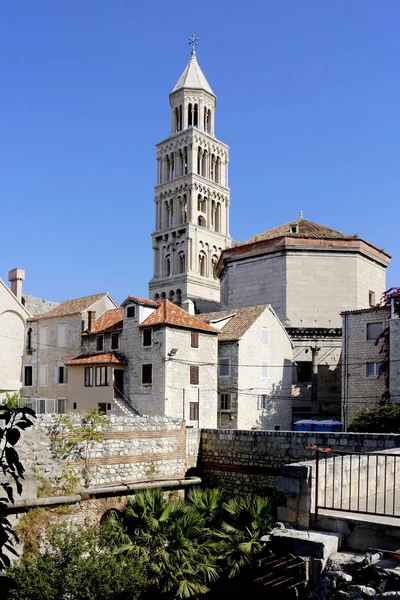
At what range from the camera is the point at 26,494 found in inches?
640

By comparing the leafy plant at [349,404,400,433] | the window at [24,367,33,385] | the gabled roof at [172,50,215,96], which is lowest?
the leafy plant at [349,404,400,433]

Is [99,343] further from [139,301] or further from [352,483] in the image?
[352,483]

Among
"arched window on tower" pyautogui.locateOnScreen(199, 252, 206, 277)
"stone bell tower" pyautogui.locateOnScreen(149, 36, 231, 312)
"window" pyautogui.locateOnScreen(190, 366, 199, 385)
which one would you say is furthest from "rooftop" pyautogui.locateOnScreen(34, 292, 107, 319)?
"arched window on tower" pyautogui.locateOnScreen(199, 252, 206, 277)

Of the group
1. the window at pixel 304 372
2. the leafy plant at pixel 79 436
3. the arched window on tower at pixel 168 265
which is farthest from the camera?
the arched window on tower at pixel 168 265

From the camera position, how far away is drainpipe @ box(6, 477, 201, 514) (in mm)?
15945

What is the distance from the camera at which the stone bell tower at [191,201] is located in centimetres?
6862

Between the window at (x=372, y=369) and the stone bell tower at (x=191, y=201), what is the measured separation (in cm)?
3650

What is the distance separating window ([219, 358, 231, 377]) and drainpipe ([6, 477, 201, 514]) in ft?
34.4

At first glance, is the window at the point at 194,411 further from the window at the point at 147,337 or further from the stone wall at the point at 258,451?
the stone wall at the point at 258,451

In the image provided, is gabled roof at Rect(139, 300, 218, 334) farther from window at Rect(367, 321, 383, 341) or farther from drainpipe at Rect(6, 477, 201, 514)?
drainpipe at Rect(6, 477, 201, 514)

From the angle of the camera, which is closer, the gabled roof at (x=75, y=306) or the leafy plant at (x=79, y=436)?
the leafy plant at (x=79, y=436)

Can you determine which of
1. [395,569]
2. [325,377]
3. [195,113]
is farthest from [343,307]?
[195,113]

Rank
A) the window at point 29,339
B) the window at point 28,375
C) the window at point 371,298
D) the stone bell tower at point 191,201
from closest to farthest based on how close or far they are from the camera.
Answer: the window at point 28,375, the window at point 29,339, the window at point 371,298, the stone bell tower at point 191,201

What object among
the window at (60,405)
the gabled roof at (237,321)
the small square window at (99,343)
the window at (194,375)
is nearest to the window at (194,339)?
the window at (194,375)
